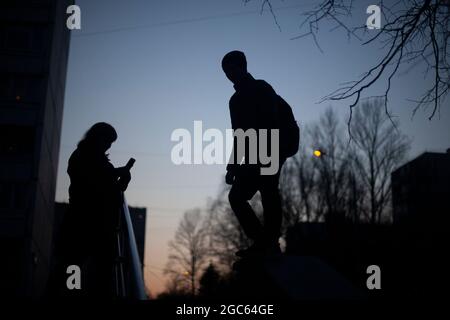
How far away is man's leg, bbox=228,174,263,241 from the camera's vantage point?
4.30 meters

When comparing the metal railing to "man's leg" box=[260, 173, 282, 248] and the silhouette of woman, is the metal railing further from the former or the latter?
"man's leg" box=[260, 173, 282, 248]

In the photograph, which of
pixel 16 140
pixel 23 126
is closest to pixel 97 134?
pixel 23 126

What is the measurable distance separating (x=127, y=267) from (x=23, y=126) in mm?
23140

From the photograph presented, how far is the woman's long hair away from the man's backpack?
5.02ft

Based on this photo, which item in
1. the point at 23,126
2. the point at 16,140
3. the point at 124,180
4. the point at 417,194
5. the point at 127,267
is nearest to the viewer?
the point at 127,267

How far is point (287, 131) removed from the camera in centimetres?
438

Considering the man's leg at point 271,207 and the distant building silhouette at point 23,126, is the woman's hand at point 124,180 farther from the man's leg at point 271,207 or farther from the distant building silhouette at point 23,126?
the distant building silhouette at point 23,126

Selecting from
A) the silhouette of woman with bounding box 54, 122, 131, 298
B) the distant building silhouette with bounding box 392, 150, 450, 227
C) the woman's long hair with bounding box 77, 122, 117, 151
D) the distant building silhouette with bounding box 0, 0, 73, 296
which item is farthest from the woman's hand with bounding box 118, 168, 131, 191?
Answer: the distant building silhouette with bounding box 392, 150, 450, 227

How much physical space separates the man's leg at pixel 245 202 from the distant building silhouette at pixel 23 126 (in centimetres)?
2108

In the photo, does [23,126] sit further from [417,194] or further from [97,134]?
[417,194]

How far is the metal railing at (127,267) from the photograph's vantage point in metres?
3.34

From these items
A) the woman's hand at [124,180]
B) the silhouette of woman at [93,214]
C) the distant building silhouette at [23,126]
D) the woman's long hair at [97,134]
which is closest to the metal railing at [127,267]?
the silhouette of woman at [93,214]
